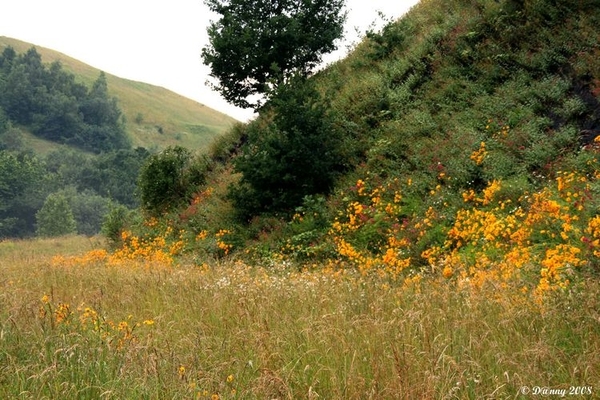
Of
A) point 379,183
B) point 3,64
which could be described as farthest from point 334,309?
point 3,64

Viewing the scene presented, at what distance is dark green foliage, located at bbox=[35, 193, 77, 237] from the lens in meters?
59.8

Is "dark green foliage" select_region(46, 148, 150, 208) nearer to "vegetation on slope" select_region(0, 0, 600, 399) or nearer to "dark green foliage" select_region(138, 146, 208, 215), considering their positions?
"dark green foliage" select_region(138, 146, 208, 215)

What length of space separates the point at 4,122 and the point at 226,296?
105901 millimetres

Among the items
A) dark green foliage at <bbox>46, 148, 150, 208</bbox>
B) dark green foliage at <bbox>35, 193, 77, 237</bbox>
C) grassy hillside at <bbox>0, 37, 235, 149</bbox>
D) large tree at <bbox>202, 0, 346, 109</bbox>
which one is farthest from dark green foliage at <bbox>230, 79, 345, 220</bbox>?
grassy hillside at <bbox>0, 37, 235, 149</bbox>

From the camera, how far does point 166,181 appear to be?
64.6 ft

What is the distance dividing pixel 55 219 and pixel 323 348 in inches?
2477

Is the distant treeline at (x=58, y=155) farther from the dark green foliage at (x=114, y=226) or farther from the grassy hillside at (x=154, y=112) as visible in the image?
the dark green foliage at (x=114, y=226)

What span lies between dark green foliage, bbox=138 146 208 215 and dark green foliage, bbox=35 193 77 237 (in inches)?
1791

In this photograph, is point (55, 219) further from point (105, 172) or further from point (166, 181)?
point (166, 181)

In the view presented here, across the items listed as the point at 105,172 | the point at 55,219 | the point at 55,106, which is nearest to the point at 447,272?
the point at 55,219

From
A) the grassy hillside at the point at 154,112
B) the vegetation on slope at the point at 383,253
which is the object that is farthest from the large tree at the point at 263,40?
the grassy hillside at the point at 154,112

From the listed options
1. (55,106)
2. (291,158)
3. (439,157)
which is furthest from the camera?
A: (55,106)

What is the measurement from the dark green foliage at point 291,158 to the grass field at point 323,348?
7.53 m

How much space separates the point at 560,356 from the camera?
3645mm
